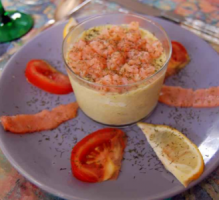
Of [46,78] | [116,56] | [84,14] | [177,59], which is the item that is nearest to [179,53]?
[177,59]

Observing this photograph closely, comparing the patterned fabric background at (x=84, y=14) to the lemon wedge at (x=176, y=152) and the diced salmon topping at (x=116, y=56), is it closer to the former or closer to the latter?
the lemon wedge at (x=176, y=152)

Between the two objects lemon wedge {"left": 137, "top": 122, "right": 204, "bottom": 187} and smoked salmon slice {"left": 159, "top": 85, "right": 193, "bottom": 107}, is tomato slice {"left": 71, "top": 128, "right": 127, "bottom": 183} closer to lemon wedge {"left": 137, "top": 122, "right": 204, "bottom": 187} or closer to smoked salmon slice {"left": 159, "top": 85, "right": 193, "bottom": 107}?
lemon wedge {"left": 137, "top": 122, "right": 204, "bottom": 187}

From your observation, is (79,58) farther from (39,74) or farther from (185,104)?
(185,104)

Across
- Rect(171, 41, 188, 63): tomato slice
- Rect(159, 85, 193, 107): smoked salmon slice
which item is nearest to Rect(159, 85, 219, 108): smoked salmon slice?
Rect(159, 85, 193, 107): smoked salmon slice

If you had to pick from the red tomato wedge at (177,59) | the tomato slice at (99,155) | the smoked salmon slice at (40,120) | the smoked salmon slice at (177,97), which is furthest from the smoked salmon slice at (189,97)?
the smoked salmon slice at (40,120)

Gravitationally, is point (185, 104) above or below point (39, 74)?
below

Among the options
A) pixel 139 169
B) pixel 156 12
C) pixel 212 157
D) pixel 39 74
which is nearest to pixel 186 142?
pixel 212 157
